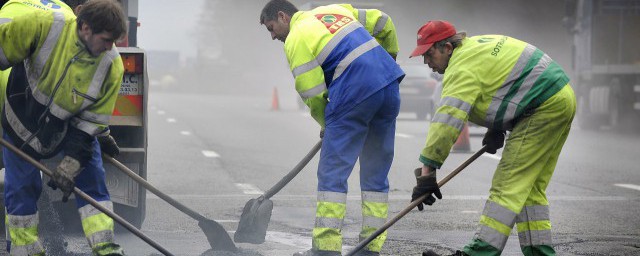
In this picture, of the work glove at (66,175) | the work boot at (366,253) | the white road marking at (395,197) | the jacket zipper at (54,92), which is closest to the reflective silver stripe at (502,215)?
the work boot at (366,253)

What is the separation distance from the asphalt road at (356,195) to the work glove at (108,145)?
87 cm

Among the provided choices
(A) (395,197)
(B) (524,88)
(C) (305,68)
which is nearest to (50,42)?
(C) (305,68)

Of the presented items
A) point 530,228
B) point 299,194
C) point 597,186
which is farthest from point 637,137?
point 530,228

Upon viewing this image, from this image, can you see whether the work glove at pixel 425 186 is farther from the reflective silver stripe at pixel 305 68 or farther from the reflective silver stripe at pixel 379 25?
the reflective silver stripe at pixel 379 25

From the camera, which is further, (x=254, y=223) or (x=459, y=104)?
(x=254, y=223)

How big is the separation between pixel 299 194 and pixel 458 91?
542cm

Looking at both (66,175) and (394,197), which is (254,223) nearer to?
(66,175)

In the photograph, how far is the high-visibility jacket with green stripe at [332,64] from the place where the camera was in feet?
23.1

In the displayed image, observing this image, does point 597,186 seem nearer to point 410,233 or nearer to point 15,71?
point 410,233

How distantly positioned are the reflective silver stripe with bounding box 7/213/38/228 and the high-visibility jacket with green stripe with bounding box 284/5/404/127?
1.54m

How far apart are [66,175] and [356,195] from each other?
530 centimetres

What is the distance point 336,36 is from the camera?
714cm

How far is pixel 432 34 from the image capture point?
6383 mm

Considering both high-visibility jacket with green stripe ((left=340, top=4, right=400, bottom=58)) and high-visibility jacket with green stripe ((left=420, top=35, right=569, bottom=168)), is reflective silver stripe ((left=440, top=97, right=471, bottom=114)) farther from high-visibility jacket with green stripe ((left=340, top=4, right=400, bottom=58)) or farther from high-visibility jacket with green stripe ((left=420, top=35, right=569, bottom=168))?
high-visibility jacket with green stripe ((left=340, top=4, right=400, bottom=58))
